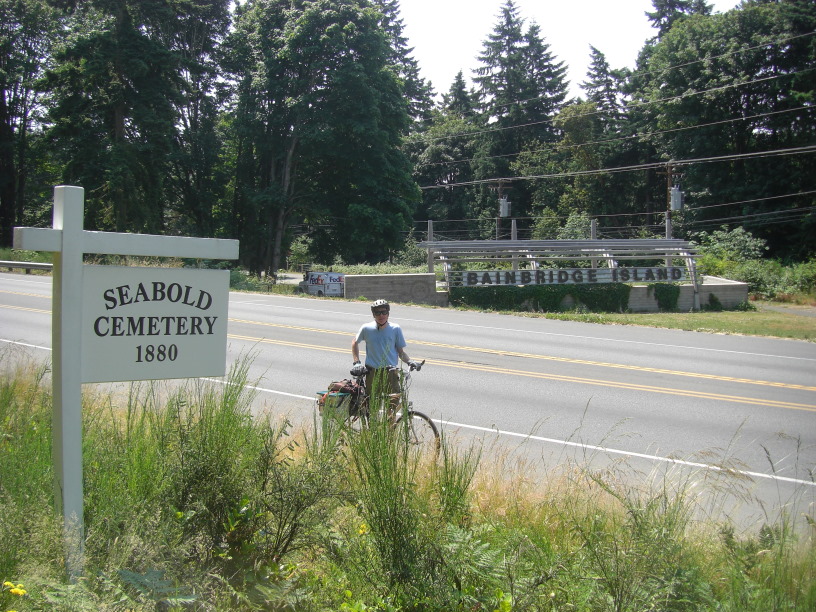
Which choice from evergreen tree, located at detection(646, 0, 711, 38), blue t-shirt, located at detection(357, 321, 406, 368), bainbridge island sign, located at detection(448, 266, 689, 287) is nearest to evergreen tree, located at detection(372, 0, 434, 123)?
evergreen tree, located at detection(646, 0, 711, 38)

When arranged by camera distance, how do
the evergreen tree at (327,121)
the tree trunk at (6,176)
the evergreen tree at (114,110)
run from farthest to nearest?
1. the tree trunk at (6,176)
2. the evergreen tree at (327,121)
3. the evergreen tree at (114,110)

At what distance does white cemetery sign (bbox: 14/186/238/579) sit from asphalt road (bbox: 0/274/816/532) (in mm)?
2596

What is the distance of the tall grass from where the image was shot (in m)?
3.41

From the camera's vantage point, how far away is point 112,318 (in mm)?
4184

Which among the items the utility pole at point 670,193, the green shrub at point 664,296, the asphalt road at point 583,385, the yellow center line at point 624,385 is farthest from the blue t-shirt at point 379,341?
the utility pole at point 670,193

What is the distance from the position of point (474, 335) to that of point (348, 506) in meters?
14.4

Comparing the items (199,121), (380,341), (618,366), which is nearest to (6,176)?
(199,121)

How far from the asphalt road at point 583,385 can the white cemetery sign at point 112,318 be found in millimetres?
2596

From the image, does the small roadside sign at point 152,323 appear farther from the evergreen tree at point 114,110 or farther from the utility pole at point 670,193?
the utility pole at point 670,193

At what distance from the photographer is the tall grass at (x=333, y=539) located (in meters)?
3.41

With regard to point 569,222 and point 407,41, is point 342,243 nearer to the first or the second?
point 569,222

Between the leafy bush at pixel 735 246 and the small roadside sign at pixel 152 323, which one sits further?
the leafy bush at pixel 735 246

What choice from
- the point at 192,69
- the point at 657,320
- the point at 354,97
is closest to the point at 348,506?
the point at 657,320

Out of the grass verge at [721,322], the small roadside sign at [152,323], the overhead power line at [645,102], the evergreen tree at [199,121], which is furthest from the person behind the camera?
the overhead power line at [645,102]
